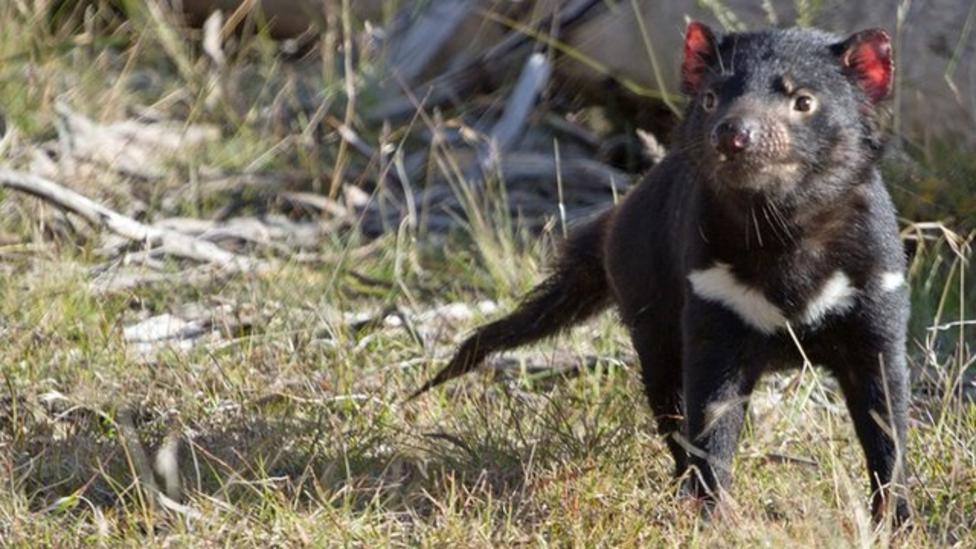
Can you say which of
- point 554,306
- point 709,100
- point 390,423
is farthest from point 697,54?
point 390,423

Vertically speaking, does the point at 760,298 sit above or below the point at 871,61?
below

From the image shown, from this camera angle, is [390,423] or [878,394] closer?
[878,394]

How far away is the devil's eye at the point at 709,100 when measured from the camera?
3514 mm

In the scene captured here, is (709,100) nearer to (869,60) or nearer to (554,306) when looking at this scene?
(869,60)

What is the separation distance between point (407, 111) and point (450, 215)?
672 millimetres

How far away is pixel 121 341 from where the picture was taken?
471cm

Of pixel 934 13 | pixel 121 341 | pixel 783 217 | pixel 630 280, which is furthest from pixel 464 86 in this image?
pixel 783 217

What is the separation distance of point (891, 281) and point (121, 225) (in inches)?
105

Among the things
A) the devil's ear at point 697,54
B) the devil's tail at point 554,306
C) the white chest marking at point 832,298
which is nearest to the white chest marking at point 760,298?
the white chest marking at point 832,298

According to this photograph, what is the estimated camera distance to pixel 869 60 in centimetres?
354

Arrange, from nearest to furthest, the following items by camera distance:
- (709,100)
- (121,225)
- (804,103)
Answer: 1. (804,103)
2. (709,100)
3. (121,225)

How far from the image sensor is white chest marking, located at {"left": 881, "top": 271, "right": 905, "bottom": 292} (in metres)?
3.51

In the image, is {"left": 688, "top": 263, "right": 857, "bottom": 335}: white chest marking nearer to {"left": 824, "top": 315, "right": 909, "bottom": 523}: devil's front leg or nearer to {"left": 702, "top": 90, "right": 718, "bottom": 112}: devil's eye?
{"left": 824, "top": 315, "right": 909, "bottom": 523}: devil's front leg

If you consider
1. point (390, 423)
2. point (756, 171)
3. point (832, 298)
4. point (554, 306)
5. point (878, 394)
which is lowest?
point (390, 423)
